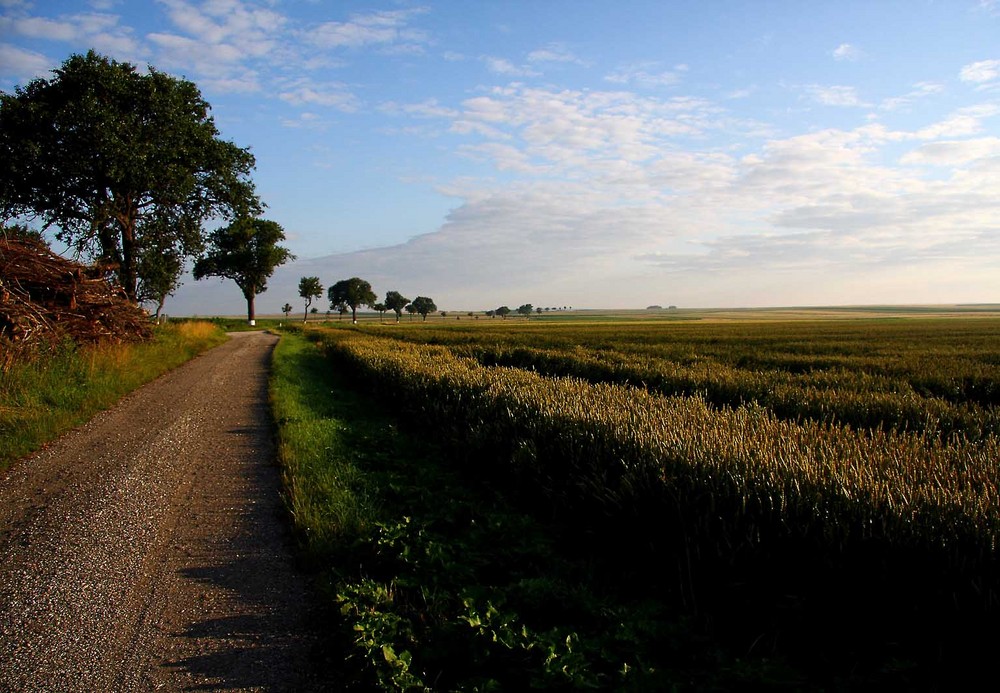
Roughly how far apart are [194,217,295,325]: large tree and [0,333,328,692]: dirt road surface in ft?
211

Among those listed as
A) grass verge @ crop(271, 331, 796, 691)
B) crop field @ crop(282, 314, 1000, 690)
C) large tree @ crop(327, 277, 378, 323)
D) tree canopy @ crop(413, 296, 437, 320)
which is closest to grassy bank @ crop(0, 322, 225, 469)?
grass verge @ crop(271, 331, 796, 691)

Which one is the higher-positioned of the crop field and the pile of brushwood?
the pile of brushwood

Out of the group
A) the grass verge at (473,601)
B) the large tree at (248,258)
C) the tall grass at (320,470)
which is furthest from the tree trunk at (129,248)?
the large tree at (248,258)

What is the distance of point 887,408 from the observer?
8633mm

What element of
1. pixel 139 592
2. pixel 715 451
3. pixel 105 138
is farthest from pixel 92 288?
pixel 715 451

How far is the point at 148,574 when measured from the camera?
13.8 ft

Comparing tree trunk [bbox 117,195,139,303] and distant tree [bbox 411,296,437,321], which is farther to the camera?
distant tree [bbox 411,296,437,321]

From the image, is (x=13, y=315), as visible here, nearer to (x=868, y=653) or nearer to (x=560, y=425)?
(x=560, y=425)

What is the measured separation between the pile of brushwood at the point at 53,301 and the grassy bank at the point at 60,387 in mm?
414

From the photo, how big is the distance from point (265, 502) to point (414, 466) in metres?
2.04

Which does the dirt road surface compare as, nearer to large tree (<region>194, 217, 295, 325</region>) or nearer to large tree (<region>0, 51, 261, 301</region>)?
large tree (<region>0, 51, 261, 301</region>)

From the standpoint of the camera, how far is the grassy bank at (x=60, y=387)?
8070mm

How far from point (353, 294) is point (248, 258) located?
6517 centimetres

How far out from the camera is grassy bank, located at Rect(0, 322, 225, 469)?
26.5 feet
